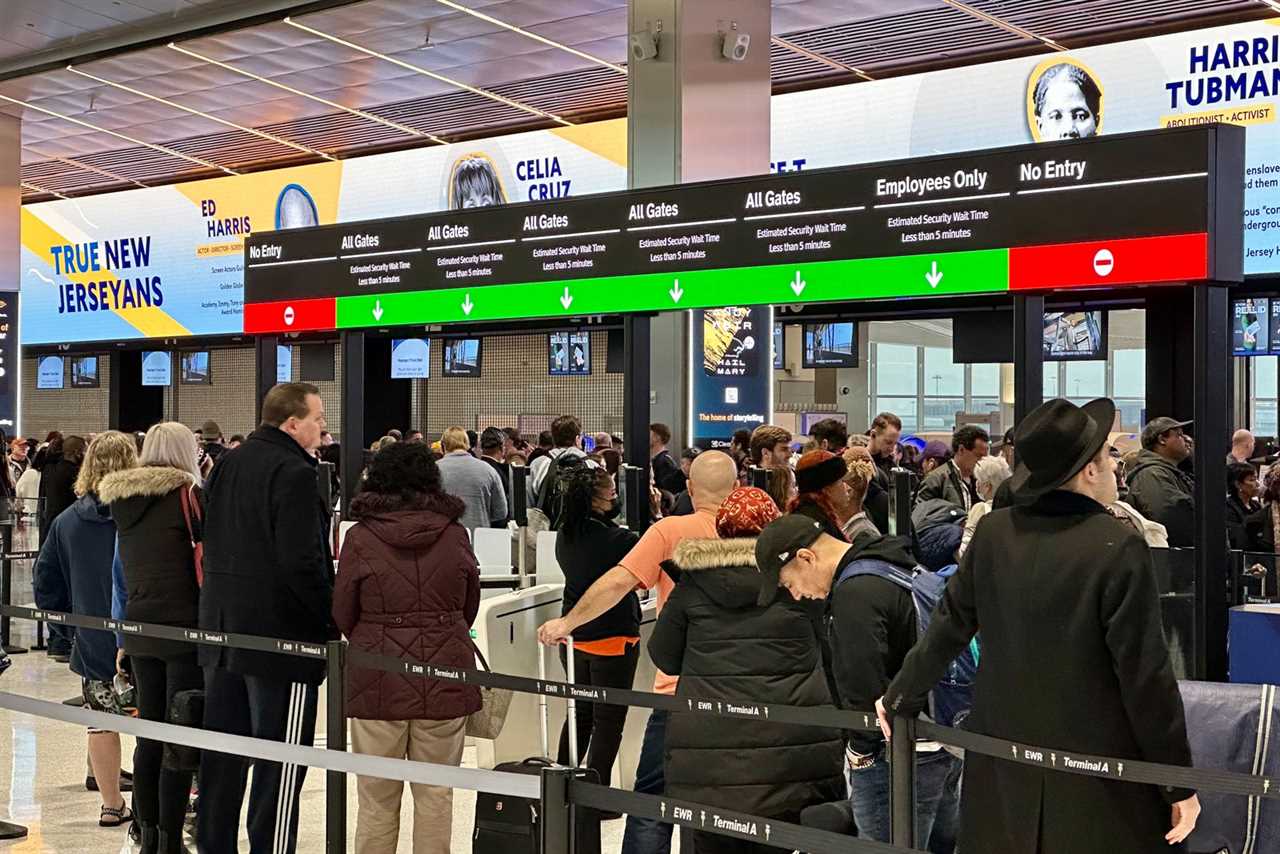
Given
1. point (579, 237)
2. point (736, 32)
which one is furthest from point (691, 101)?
point (579, 237)

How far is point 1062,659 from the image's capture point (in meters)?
2.94

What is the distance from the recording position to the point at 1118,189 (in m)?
6.23

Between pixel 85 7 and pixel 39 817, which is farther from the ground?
pixel 85 7

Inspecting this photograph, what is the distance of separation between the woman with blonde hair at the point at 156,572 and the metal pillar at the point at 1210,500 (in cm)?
358

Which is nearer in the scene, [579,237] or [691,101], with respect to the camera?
[579,237]

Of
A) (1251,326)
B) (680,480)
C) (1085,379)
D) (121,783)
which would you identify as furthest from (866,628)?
(1085,379)

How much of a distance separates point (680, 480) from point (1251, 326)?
5139mm

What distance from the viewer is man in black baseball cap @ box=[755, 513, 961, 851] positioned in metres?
3.45

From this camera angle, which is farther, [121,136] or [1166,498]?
[121,136]

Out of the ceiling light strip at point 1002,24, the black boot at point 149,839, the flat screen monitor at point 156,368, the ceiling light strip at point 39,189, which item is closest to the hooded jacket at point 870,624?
the black boot at point 149,839

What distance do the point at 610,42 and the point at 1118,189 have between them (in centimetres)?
821

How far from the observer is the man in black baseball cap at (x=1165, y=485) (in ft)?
23.6

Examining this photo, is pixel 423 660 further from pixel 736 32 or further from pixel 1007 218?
pixel 736 32

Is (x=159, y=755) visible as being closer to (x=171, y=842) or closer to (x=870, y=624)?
(x=171, y=842)
